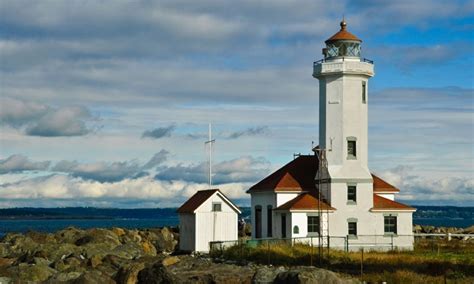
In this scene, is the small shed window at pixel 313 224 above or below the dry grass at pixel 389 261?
above

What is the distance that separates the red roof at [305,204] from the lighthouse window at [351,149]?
237 cm

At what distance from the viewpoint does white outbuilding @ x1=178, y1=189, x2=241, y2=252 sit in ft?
124

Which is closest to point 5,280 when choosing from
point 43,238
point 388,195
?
point 43,238

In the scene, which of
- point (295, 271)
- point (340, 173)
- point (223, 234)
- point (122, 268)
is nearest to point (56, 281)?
point (122, 268)

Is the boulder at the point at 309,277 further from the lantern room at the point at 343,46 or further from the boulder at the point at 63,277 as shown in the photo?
the lantern room at the point at 343,46

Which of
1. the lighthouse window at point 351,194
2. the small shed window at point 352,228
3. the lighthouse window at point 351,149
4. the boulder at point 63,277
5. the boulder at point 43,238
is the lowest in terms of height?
the boulder at point 63,277

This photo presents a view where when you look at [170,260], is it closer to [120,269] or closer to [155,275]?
[120,269]

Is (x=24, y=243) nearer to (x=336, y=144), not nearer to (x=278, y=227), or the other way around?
(x=278, y=227)

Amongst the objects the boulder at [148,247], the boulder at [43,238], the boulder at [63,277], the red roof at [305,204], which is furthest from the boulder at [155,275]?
the boulder at [43,238]

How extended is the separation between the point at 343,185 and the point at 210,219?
6.02m

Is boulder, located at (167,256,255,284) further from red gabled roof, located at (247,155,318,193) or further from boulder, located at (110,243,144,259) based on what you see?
red gabled roof, located at (247,155,318,193)

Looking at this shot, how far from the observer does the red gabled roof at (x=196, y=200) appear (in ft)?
125

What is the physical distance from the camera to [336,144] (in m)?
38.2

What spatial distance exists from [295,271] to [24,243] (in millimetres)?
23681
